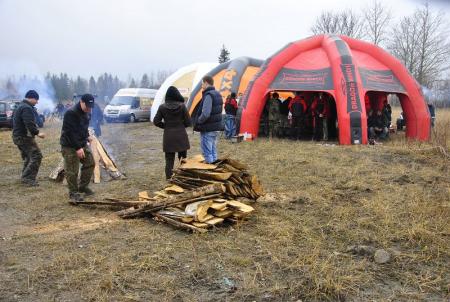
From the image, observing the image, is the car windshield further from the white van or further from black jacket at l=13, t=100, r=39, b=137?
black jacket at l=13, t=100, r=39, b=137

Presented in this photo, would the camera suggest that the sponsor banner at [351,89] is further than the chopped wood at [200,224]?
Yes

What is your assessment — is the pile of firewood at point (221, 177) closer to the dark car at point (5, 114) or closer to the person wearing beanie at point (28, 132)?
the person wearing beanie at point (28, 132)

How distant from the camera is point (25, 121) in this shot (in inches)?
310

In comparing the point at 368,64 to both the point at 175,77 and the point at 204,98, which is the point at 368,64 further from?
the point at 175,77

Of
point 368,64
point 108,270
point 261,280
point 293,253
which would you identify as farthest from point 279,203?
point 368,64

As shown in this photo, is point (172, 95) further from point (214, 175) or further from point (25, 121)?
point (25, 121)

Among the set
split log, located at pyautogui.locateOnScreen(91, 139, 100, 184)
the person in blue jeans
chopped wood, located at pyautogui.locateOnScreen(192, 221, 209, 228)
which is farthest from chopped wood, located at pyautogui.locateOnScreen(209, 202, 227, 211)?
split log, located at pyautogui.locateOnScreen(91, 139, 100, 184)

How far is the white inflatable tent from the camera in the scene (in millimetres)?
22938

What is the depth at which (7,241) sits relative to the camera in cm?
492

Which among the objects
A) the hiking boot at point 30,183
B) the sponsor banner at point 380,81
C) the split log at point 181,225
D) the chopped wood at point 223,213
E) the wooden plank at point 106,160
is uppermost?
the sponsor banner at point 380,81

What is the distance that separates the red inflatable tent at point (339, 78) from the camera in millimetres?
13250

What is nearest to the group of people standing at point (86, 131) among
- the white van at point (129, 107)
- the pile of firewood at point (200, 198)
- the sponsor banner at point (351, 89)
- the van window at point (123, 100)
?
the pile of firewood at point (200, 198)

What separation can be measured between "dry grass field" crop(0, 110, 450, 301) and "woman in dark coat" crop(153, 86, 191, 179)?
2.96 ft

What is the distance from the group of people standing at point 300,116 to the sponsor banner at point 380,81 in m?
1.59
